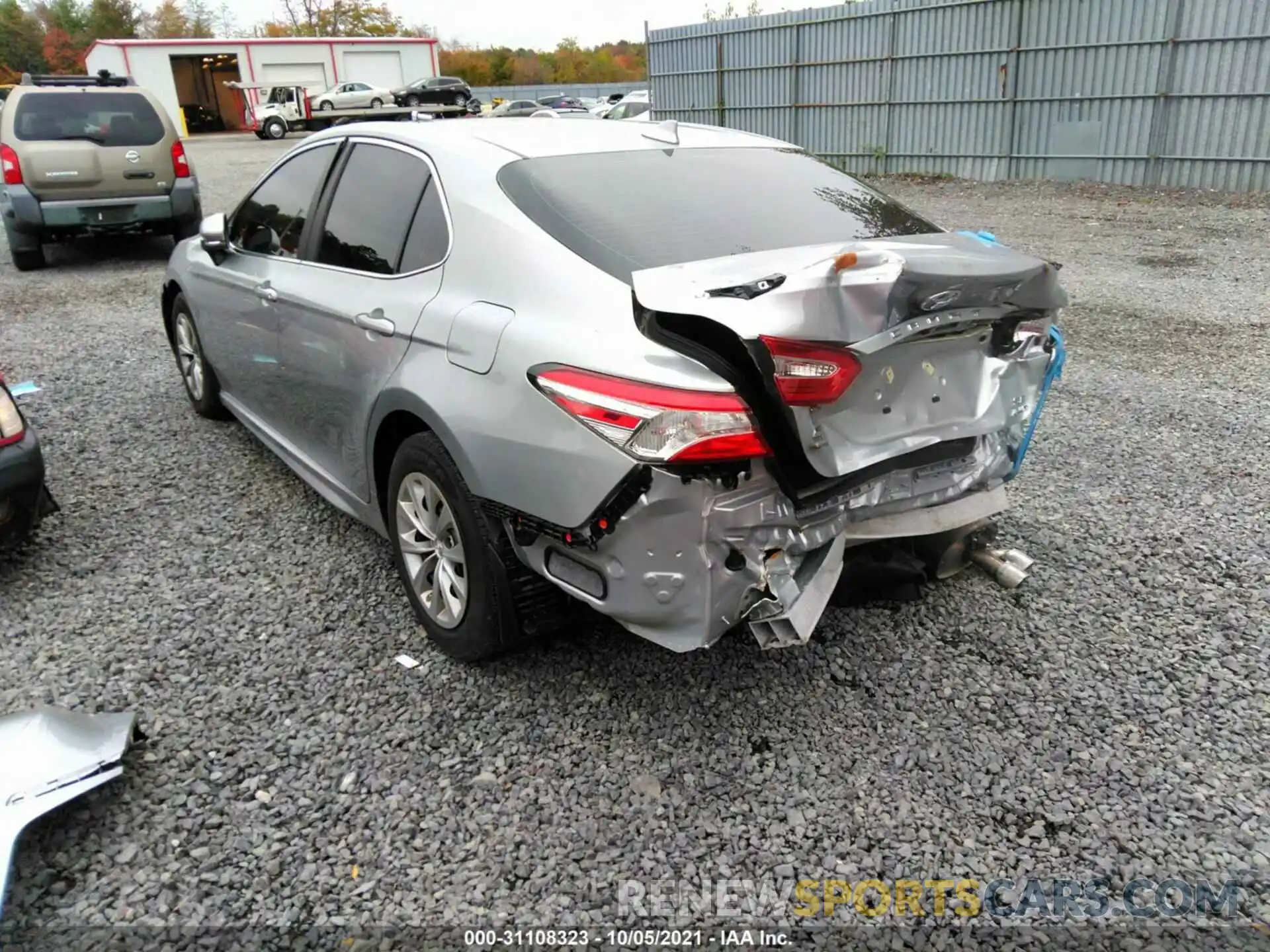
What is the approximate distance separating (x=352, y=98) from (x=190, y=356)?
36969mm

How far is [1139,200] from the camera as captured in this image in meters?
13.3

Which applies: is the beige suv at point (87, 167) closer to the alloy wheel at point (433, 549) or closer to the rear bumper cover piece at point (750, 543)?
the alloy wheel at point (433, 549)

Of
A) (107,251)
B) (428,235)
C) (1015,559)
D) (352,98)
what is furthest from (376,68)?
(1015,559)

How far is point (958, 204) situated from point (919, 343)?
500 inches

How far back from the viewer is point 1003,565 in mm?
3230

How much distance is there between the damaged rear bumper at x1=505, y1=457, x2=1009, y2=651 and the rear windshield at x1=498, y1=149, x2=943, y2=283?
68 centimetres

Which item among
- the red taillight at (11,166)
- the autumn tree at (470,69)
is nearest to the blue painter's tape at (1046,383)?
the red taillight at (11,166)

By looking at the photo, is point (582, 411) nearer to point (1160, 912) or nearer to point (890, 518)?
point (890, 518)

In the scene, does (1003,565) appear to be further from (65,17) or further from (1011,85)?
(65,17)

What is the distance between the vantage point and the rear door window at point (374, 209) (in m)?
3.29

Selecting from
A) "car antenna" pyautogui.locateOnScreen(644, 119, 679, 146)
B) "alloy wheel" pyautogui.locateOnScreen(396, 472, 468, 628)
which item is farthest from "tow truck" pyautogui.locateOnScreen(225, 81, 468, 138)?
"alloy wheel" pyautogui.locateOnScreen(396, 472, 468, 628)

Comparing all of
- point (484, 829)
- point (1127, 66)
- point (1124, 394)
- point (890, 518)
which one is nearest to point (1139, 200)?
point (1127, 66)

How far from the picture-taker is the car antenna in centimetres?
354

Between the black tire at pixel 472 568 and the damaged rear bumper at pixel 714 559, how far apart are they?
0.17m
